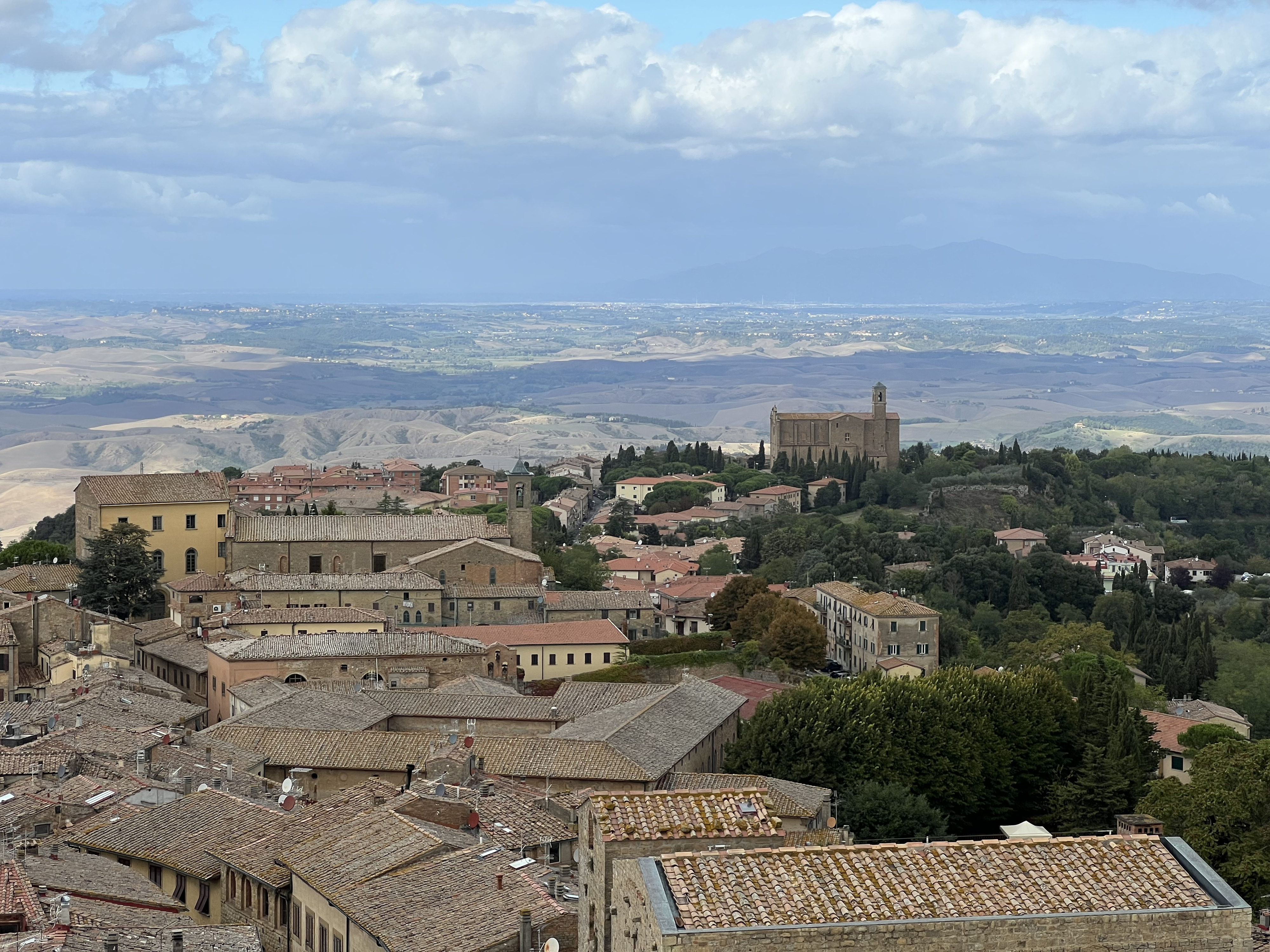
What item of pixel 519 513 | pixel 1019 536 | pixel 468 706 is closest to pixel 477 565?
pixel 519 513

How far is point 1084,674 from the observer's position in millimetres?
37406

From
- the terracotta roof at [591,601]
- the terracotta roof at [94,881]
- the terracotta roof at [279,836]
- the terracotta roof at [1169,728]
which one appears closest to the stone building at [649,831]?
the terracotta roof at [279,836]

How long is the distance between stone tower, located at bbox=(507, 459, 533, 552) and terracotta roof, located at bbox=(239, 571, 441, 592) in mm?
6219

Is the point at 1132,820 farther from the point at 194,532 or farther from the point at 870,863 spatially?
the point at 194,532

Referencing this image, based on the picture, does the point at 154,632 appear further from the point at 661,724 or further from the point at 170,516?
the point at 661,724

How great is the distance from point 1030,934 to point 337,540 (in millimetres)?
41756

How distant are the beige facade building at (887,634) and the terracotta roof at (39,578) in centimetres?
2076

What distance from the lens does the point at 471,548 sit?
4969cm

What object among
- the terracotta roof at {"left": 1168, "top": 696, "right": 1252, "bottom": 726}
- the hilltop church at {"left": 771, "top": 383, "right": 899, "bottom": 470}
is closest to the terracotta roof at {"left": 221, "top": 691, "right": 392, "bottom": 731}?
the terracotta roof at {"left": 1168, "top": 696, "right": 1252, "bottom": 726}

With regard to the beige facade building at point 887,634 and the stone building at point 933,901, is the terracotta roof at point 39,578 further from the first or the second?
the stone building at point 933,901

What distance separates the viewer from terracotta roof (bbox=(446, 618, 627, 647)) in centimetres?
4219

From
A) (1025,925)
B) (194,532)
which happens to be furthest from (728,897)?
(194,532)

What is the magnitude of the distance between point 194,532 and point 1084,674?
25087 mm

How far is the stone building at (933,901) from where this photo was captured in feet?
32.0
